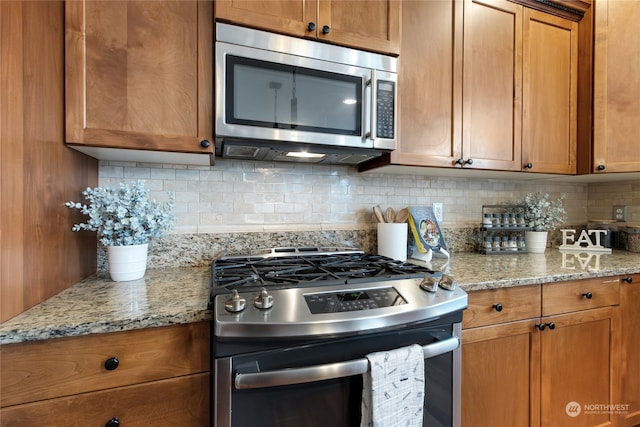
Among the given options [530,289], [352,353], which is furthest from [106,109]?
[530,289]

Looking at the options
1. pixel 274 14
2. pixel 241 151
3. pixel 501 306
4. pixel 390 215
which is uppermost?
pixel 274 14

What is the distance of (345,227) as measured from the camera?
1.66 m

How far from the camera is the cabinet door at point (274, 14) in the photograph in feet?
3.54

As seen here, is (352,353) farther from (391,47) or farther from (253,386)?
(391,47)

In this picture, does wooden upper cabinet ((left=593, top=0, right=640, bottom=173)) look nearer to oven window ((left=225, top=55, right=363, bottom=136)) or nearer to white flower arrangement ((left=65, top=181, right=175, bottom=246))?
oven window ((left=225, top=55, right=363, bottom=136))

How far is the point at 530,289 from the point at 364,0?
4.74 feet

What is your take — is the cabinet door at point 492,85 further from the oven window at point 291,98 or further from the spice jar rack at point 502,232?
the oven window at point 291,98

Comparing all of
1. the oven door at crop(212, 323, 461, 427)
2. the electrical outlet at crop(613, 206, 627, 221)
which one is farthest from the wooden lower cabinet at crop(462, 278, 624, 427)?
the electrical outlet at crop(613, 206, 627, 221)

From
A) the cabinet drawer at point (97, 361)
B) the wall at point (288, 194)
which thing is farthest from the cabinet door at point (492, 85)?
the cabinet drawer at point (97, 361)

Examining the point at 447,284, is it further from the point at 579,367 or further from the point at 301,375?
the point at 579,367

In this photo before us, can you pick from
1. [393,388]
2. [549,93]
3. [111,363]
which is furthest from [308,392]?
[549,93]

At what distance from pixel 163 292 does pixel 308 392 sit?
57 centimetres

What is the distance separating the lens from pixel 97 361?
0.73 metres

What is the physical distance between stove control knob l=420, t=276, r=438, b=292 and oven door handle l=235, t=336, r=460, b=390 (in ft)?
1.07
